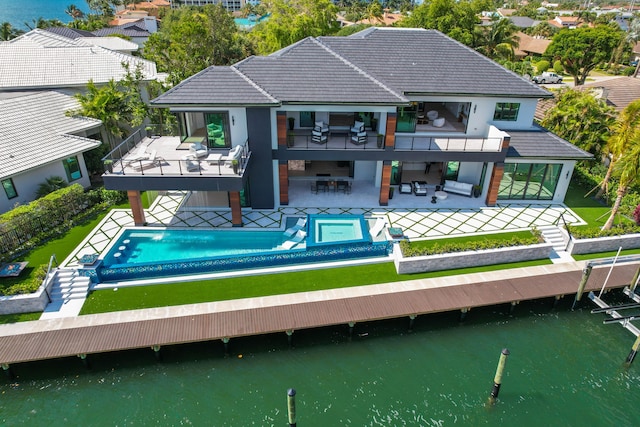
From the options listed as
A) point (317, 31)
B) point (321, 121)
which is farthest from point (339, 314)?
point (317, 31)

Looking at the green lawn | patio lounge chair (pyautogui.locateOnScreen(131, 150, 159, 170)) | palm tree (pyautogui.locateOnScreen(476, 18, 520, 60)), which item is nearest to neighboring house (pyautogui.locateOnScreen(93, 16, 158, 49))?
palm tree (pyautogui.locateOnScreen(476, 18, 520, 60))

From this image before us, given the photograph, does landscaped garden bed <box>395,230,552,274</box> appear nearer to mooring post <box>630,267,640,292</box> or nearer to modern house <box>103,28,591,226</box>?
mooring post <box>630,267,640,292</box>

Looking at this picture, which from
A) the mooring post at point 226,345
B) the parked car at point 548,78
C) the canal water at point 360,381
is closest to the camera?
the canal water at point 360,381

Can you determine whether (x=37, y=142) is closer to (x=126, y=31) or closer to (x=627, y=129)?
(x=627, y=129)

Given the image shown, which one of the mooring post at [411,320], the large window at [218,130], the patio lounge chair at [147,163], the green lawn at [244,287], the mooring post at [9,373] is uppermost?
the large window at [218,130]

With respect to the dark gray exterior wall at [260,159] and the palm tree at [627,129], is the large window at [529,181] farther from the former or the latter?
the dark gray exterior wall at [260,159]

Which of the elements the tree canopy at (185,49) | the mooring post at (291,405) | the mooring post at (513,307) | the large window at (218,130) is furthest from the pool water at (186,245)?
the tree canopy at (185,49)

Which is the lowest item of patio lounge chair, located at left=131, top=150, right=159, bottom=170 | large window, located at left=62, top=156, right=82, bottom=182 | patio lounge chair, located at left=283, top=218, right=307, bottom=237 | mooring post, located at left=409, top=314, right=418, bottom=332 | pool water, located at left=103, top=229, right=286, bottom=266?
mooring post, located at left=409, top=314, right=418, bottom=332

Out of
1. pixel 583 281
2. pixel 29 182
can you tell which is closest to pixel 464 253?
pixel 583 281
